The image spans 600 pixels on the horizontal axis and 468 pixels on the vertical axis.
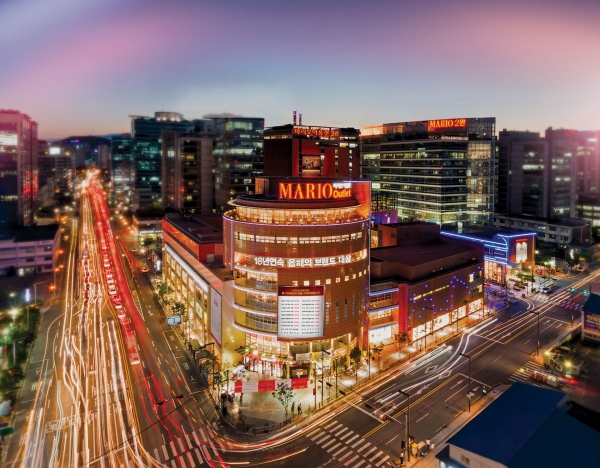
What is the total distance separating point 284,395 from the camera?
5353cm

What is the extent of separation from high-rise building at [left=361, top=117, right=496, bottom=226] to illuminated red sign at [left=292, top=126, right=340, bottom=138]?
26422 millimetres

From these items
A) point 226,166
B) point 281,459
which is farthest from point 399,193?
point 281,459

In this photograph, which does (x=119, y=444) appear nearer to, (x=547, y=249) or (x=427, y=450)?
(x=427, y=450)

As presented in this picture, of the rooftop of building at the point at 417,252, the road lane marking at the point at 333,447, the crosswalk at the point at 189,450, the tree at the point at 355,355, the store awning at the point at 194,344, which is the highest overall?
the rooftop of building at the point at 417,252

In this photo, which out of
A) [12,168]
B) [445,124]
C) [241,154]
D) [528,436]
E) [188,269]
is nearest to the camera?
[528,436]

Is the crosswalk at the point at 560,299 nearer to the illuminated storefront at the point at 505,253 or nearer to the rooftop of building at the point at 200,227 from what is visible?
the illuminated storefront at the point at 505,253

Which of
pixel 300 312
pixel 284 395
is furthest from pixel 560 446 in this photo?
pixel 300 312

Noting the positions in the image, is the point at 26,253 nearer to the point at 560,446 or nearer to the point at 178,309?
the point at 178,309

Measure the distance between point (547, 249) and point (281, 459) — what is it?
114 meters

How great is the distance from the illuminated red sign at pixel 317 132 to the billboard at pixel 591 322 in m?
118

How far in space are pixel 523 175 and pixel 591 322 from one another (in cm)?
11542

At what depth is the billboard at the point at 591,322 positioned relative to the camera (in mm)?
67062

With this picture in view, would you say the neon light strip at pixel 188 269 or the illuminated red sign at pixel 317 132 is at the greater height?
the illuminated red sign at pixel 317 132

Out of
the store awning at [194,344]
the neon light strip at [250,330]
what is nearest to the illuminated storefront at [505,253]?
the neon light strip at [250,330]
